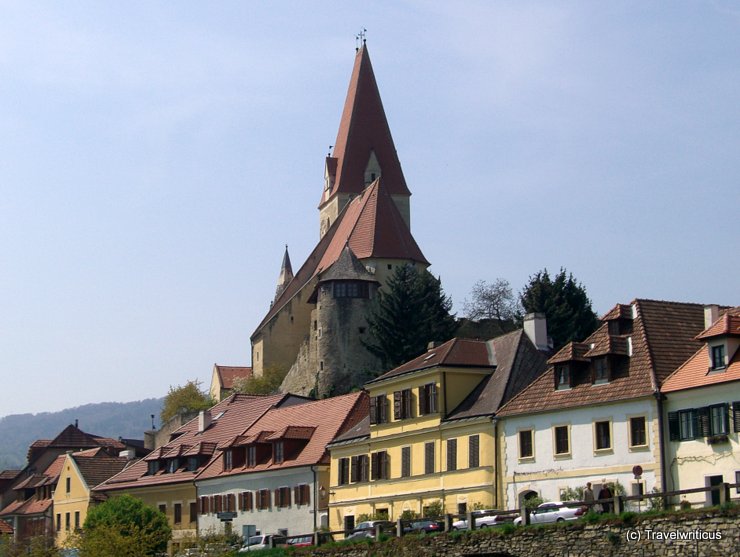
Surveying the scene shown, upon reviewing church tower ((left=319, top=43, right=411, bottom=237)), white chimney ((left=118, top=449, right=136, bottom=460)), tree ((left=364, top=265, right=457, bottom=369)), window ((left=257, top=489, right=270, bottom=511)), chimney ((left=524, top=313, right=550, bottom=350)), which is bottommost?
window ((left=257, top=489, right=270, bottom=511))

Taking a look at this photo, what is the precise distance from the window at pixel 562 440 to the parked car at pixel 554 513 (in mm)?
8416

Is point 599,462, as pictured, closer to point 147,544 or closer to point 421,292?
point 147,544

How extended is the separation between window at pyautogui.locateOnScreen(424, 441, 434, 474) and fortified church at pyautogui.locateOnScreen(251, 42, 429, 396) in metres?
43.9

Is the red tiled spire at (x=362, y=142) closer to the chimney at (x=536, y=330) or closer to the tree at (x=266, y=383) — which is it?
the tree at (x=266, y=383)

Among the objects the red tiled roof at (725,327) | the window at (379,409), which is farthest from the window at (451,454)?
the red tiled roof at (725,327)

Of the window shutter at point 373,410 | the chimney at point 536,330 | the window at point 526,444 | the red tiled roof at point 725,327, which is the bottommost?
the window at point 526,444

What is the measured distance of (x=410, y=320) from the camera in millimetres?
94250

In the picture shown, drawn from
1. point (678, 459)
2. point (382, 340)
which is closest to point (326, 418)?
point (678, 459)

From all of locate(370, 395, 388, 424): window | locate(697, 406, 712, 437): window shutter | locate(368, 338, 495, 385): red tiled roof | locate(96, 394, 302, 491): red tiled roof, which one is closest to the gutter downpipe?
locate(697, 406, 712, 437): window shutter

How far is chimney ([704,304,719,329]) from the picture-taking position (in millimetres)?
45906

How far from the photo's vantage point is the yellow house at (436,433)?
50.4m

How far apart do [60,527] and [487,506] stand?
131 ft

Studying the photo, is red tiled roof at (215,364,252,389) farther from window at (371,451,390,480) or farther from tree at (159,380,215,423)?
window at (371,451,390,480)

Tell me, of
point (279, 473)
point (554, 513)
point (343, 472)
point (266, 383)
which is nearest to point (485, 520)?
point (554, 513)
